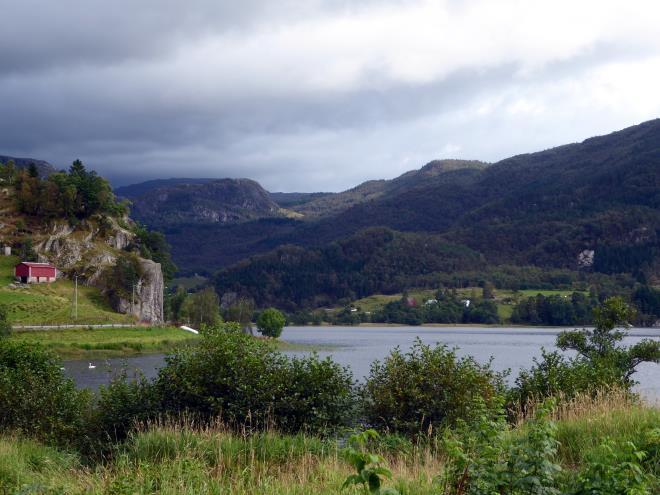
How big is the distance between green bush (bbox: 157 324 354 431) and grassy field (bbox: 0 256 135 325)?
6511 cm

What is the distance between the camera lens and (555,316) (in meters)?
178

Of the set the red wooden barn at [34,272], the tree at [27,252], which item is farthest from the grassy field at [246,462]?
the tree at [27,252]

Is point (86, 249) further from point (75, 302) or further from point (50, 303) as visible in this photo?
point (50, 303)

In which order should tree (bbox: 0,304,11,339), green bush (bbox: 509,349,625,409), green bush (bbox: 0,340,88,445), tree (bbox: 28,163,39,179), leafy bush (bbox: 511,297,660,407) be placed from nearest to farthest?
green bush (bbox: 0,340,88,445) < green bush (bbox: 509,349,625,409) < leafy bush (bbox: 511,297,660,407) < tree (bbox: 0,304,11,339) < tree (bbox: 28,163,39,179)

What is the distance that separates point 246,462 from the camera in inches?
633

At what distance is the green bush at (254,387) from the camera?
20.7 metres

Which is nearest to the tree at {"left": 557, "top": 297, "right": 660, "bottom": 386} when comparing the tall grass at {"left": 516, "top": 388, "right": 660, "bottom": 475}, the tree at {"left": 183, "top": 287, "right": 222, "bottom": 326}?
A: the tall grass at {"left": 516, "top": 388, "right": 660, "bottom": 475}

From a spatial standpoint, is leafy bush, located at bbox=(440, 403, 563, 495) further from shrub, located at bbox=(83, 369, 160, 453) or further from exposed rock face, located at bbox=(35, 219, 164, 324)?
exposed rock face, located at bbox=(35, 219, 164, 324)

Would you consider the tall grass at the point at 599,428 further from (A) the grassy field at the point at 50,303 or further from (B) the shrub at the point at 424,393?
(A) the grassy field at the point at 50,303

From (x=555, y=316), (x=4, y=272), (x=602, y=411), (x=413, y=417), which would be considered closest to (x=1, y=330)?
(x=4, y=272)

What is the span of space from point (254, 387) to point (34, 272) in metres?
81.3

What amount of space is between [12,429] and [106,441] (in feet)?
9.17

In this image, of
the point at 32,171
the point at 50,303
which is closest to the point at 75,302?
the point at 50,303

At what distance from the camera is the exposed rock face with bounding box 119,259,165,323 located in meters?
103
